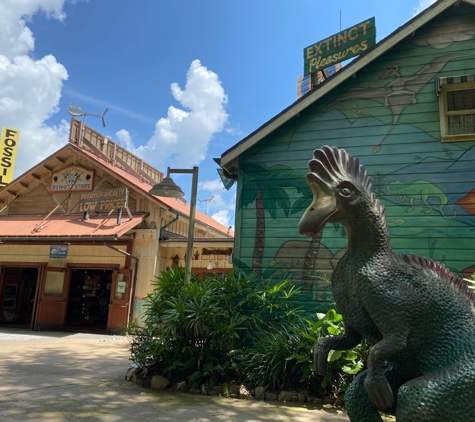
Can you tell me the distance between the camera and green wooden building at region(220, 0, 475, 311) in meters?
6.25

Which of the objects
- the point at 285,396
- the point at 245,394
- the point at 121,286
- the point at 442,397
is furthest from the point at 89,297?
the point at 442,397

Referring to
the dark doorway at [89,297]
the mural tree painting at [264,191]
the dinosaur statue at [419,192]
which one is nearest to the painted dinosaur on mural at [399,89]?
the dinosaur statue at [419,192]

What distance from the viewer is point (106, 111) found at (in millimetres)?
18875

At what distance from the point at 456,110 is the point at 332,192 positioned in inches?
210

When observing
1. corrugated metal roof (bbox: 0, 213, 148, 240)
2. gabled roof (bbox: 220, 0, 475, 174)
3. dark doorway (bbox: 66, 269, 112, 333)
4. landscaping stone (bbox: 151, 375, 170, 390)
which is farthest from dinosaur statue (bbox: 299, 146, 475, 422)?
dark doorway (bbox: 66, 269, 112, 333)

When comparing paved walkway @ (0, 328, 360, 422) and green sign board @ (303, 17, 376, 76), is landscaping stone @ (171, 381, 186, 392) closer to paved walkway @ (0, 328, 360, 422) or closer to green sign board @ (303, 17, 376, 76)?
paved walkway @ (0, 328, 360, 422)

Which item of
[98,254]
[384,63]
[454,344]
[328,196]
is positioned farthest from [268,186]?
[98,254]

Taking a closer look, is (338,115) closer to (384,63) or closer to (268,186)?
(384,63)

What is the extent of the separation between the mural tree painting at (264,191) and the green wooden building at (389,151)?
2cm

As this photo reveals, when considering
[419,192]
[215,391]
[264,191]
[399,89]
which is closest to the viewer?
[215,391]

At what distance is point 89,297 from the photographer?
50.8ft

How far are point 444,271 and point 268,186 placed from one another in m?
4.93

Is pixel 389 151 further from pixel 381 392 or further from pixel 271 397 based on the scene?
pixel 381 392

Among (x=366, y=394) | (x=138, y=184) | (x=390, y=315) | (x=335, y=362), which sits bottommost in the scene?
(x=335, y=362)
